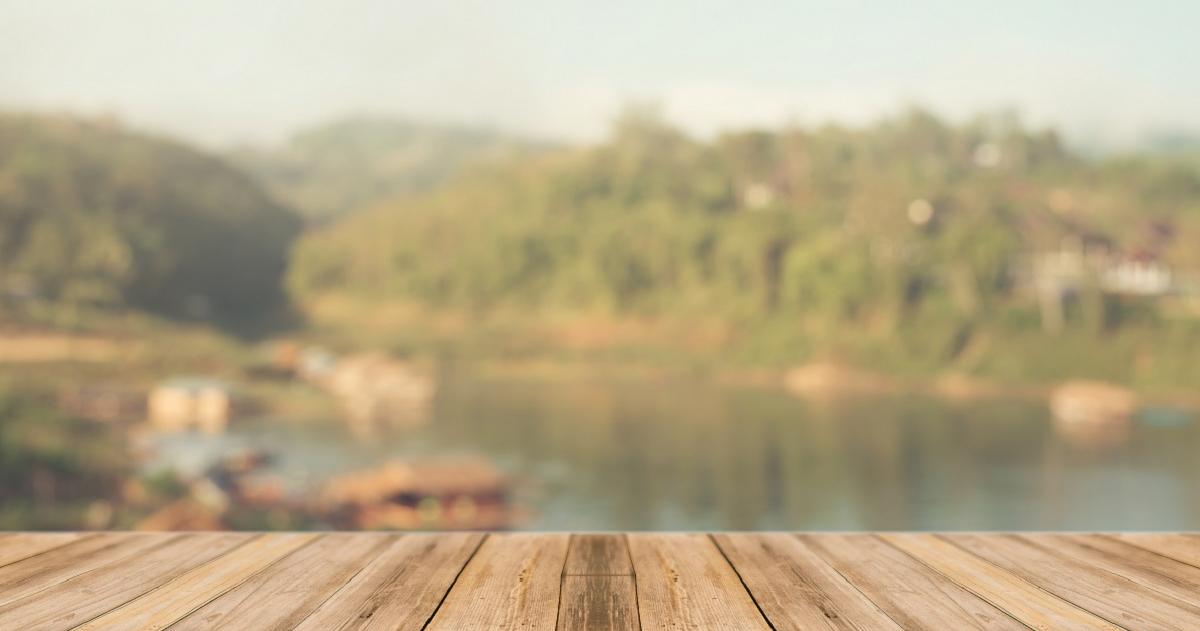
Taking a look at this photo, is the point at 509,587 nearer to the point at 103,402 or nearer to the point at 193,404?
the point at 193,404

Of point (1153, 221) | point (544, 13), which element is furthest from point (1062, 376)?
point (544, 13)

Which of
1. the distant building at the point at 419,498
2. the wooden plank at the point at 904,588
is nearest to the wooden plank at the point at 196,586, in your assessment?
the wooden plank at the point at 904,588

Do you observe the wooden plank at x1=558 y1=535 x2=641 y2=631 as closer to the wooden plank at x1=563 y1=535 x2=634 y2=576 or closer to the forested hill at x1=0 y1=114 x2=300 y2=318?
the wooden plank at x1=563 y1=535 x2=634 y2=576

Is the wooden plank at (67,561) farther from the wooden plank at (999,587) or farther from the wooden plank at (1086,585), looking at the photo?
the wooden plank at (1086,585)

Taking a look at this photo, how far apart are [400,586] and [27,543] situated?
836 millimetres

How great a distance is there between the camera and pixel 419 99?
569cm

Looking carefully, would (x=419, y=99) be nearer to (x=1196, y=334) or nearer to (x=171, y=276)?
(x=171, y=276)

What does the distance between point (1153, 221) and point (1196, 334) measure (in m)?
0.75

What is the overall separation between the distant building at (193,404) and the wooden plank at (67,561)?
12.1 feet

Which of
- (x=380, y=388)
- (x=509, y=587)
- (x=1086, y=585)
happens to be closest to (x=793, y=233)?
(x=380, y=388)

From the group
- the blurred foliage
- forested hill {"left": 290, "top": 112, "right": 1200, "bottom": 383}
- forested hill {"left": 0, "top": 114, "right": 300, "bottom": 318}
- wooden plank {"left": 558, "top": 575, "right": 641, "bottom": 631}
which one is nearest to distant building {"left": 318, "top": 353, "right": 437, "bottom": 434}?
forested hill {"left": 290, "top": 112, "right": 1200, "bottom": 383}

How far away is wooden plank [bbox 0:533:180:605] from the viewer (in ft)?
4.93

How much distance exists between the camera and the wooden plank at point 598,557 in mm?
1560

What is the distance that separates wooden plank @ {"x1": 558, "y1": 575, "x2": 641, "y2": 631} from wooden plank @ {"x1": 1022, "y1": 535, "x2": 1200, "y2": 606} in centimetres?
85
